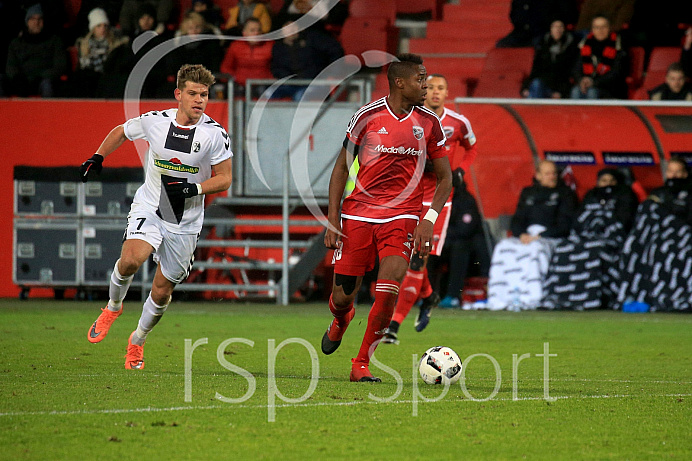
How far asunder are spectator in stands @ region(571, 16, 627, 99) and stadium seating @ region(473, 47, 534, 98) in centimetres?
134

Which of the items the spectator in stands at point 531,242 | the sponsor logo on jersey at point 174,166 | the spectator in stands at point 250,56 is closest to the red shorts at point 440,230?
the sponsor logo on jersey at point 174,166

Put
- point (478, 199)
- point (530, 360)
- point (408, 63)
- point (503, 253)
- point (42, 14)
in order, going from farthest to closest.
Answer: point (42, 14) → point (478, 199) → point (503, 253) → point (530, 360) → point (408, 63)

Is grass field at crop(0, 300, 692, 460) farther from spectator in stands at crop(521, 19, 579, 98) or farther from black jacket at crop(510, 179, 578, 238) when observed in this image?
spectator in stands at crop(521, 19, 579, 98)

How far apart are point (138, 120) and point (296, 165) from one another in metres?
8.83

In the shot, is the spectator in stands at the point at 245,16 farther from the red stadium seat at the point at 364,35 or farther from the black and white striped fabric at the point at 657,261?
the black and white striped fabric at the point at 657,261

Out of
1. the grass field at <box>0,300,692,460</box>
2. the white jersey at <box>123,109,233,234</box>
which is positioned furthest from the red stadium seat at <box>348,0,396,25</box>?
the white jersey at <box>123,109,233,234</box>

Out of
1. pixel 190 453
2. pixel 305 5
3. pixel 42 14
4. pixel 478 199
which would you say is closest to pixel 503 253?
pixel 478 199

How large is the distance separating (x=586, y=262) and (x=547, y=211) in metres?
1.05

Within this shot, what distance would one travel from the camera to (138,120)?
27.1 feet

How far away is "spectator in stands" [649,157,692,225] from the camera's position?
15.5m

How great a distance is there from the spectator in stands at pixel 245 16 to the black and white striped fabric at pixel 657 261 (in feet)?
23.9

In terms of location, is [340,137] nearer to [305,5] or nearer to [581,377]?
[305,5]

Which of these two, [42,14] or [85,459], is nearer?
[85,459]

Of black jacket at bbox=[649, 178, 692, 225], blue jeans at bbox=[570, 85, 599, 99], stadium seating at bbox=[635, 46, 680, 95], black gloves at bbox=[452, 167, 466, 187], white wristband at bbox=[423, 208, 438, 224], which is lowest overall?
black jacket at bbox=[649, 178, 692, 225]
